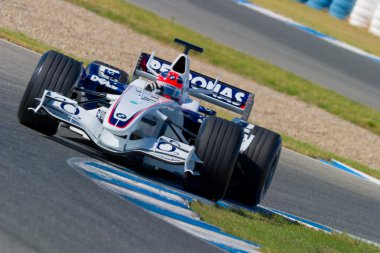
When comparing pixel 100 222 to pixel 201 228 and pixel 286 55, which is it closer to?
pixel 201 228

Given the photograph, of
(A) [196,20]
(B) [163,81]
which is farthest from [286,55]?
(B) [163,81]

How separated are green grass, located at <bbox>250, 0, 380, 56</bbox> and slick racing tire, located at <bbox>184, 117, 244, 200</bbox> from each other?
22.0 meters

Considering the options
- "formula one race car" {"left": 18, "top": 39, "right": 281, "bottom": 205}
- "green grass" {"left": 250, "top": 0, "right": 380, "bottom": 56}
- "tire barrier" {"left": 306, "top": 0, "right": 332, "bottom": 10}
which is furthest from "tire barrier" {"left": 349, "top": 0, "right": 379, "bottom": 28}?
"formula one race car" {"left": 18, "top": 39, "right": 281, "bottom": 205}

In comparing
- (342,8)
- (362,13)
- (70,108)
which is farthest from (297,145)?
(342,8)

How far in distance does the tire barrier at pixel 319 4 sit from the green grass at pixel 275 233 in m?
26.2

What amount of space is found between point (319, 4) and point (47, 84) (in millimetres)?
27323

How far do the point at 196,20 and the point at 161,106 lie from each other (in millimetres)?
17651

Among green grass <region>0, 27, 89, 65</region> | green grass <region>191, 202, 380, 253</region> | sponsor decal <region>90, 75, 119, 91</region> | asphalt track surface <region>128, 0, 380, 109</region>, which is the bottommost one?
green grass <region>0, 27, 89, 65</region>

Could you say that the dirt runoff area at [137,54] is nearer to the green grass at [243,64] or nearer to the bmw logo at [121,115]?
the green grass at [243,64]

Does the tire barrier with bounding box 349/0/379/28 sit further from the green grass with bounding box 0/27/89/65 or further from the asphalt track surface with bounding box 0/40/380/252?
the asphalt track surface with bounding box 0/40/380/252

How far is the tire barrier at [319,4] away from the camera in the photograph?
35.5m

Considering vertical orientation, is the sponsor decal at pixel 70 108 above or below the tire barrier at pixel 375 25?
below

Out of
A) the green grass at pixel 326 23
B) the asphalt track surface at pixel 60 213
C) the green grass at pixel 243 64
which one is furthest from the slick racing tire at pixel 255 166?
the green grass at pixel 326 23

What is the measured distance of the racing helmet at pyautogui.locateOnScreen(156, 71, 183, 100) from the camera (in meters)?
10.3
